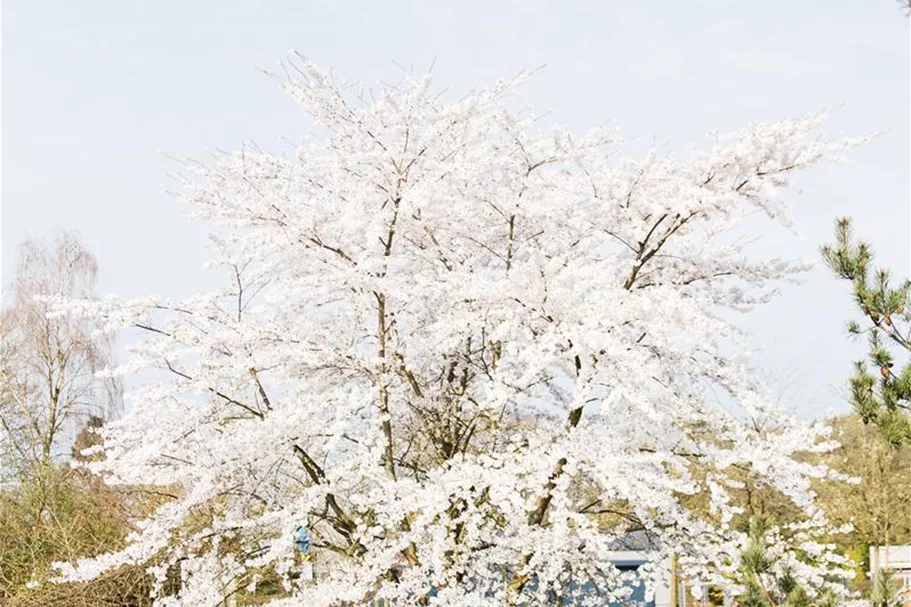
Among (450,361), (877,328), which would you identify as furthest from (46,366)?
(877,328)

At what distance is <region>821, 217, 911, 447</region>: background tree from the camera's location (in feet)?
17.0

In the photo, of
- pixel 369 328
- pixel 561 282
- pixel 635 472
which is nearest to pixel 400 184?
pixel 369 328

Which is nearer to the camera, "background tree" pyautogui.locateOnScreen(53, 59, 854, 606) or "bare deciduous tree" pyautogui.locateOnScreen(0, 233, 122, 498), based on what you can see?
"background tree" pyautogui.locateOnScreen(53, 59, 854, 606)

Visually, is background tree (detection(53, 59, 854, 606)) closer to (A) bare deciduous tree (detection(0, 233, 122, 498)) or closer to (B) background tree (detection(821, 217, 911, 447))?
(B) background tree (detection(821, 217, 911, 447))

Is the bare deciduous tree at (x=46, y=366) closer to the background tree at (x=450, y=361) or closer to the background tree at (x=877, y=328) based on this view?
the background tree at (x=450, y=361)

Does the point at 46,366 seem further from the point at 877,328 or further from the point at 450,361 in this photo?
the point at 877,328

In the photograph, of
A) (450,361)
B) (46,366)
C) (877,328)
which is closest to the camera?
(877,328)

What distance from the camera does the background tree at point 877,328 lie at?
5.18 meters

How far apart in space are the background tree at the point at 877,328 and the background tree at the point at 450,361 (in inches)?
27.3

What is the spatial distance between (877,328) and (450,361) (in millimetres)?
3243

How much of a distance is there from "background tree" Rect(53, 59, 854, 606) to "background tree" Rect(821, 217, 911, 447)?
69cm

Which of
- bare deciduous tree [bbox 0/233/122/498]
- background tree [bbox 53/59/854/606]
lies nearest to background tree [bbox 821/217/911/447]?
background tree [bbox 53/59/854/606]

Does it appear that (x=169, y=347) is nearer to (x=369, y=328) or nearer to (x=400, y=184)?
(x=369, y=328)

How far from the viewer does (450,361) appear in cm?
757
